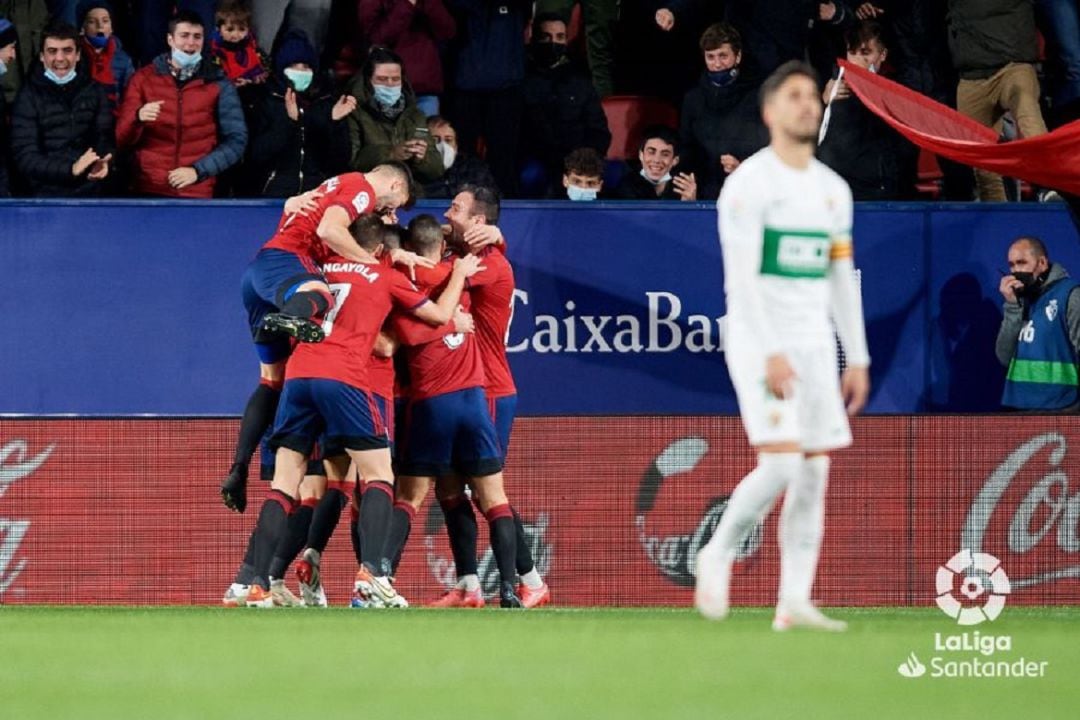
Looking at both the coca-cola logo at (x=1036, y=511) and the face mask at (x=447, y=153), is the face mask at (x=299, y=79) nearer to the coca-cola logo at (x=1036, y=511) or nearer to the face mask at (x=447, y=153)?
the face mask at (x=447, y=153)

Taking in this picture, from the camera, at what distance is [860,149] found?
15758 millimetres

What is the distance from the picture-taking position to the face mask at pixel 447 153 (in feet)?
52.2

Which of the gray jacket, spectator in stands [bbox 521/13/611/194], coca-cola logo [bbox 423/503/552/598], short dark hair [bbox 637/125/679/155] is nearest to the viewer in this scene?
coca-cola logo [bbox 423/503/552/598]

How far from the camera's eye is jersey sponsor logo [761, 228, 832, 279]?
27.0 ft

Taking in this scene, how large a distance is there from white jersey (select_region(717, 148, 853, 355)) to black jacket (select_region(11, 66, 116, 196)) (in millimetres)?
8063

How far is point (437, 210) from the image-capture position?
14.9 m

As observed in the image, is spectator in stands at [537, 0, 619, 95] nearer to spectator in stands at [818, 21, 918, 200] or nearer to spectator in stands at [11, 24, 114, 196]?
spectator in stands at [818, 21, 918, 200]

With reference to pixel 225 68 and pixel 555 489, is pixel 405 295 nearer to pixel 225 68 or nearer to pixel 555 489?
pixel 555 489

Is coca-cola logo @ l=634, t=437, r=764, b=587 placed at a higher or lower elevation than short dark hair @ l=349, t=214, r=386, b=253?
lower

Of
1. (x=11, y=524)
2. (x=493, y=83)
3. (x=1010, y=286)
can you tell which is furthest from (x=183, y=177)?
(x=1010, y=286)

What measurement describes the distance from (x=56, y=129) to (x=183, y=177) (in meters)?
0.92

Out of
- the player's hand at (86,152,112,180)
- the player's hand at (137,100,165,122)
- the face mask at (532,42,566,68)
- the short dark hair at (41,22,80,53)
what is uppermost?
the short dark hair at (41,22,80,53)

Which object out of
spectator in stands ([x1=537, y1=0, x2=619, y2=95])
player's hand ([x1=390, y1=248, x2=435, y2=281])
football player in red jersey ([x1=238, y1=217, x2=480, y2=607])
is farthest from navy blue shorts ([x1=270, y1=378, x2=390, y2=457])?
spectator in stands ([x1=537, y1=0, x2=619, y2=95])

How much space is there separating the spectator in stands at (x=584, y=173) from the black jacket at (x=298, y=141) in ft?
5.20
